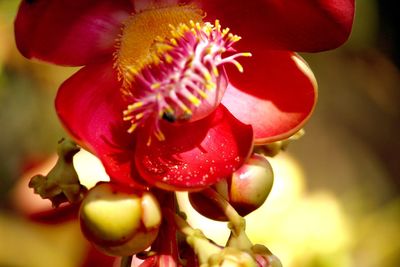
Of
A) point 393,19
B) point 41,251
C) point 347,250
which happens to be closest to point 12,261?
point 41,251

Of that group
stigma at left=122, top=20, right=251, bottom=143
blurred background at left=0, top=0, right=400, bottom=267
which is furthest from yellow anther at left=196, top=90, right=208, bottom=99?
blurred background at left=0, top=0, right=400, bottom=267

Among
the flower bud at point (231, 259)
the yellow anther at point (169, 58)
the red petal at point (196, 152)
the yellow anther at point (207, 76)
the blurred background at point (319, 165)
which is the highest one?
the yellow anther at point (169, 58)

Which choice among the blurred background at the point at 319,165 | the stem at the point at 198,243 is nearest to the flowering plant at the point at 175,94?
the stem at the point at 198,243

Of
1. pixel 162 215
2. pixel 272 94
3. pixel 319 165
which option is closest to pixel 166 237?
pixel 162 215

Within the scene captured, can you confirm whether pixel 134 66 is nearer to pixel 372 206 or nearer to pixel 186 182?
pixel 186 182

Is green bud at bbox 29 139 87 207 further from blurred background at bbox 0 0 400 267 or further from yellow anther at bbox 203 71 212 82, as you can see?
blurred background at bbox 0 0 400 267

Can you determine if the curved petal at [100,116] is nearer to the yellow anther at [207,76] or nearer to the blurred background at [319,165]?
the yellow anther at [207,76]
